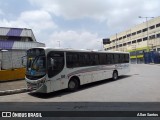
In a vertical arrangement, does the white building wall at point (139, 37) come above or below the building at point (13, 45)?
above

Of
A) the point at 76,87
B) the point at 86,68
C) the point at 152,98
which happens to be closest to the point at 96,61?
the point at 86,68

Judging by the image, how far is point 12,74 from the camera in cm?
2023

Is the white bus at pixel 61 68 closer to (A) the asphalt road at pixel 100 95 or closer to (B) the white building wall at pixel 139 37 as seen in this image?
(A) the asphalt road at pixel 100 95

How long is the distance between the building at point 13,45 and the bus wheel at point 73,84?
32.6 ft

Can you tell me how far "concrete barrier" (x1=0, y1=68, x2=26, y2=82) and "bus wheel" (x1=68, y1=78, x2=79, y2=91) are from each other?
8.18 meters

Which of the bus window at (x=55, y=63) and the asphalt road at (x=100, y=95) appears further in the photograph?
the bus window at (x=55, y=63)

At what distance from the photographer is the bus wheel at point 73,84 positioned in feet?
46.1

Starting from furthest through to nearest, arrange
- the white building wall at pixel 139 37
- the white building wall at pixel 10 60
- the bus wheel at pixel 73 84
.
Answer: the white building wall at pixel 139 37 < the white building wall at pixel 10 60 < the bus wheel at pixel 73 84

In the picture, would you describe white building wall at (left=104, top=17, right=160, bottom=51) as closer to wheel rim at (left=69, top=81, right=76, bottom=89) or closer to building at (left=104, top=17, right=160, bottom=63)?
building at (left=104, top=17, right=160, bottom=63)

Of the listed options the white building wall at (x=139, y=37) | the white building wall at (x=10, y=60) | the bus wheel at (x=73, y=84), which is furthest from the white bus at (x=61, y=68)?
the white building wall at (x=139, y=37)

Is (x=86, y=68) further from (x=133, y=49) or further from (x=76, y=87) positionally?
(x=133, y=49)

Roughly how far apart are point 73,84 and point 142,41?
65.2m

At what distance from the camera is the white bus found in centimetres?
1228

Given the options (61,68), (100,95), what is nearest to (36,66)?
(61,68)
